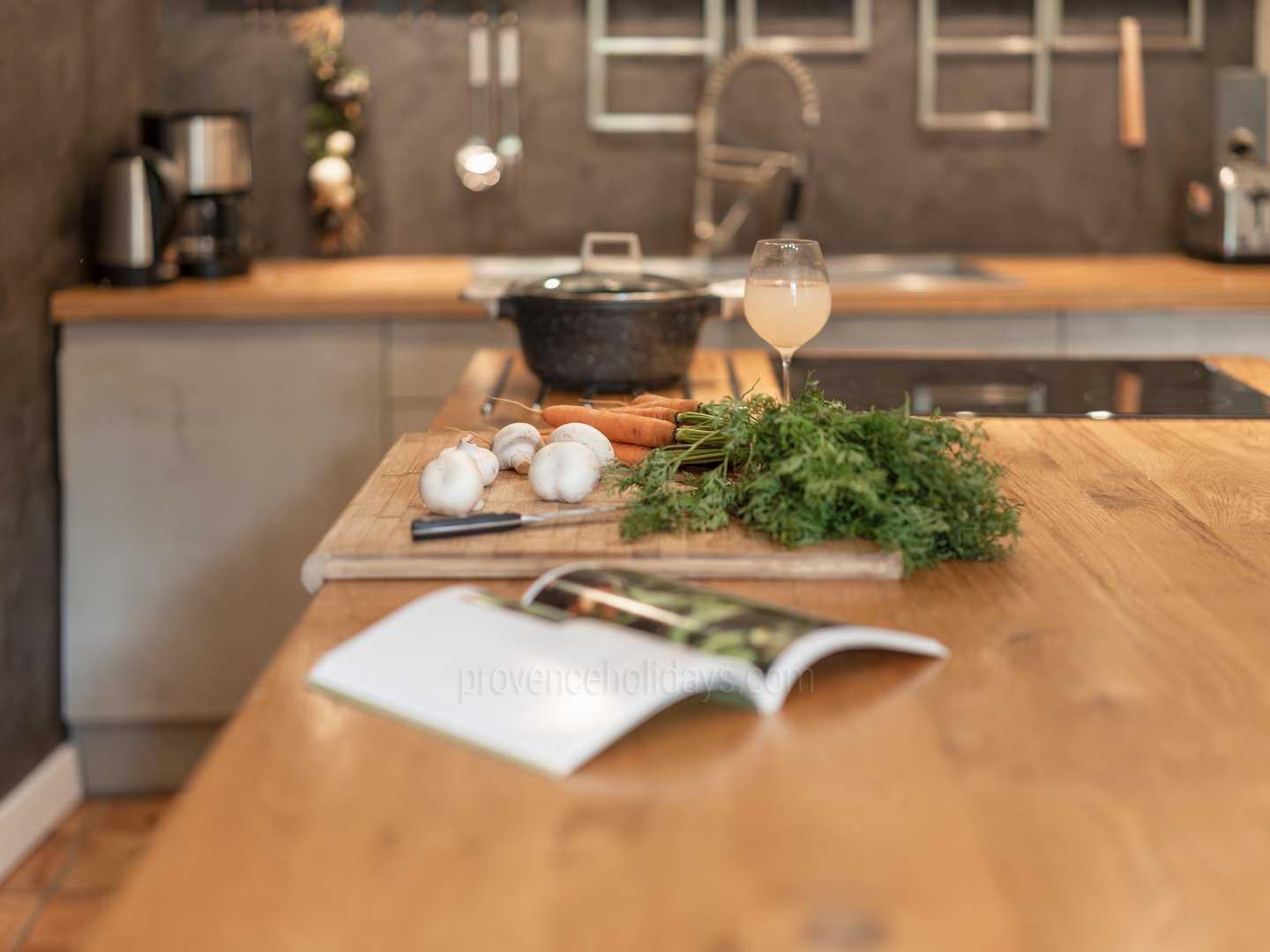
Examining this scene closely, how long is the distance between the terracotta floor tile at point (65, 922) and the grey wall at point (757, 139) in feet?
5.20

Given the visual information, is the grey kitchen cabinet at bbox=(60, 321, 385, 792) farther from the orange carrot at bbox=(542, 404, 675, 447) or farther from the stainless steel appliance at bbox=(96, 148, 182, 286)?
the orange carrot at bbox=(542, 404, 675, 447)

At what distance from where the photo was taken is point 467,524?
1.14 meters

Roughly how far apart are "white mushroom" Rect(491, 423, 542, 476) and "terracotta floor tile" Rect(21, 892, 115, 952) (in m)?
1.24

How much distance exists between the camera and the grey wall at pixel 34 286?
2.41 meters

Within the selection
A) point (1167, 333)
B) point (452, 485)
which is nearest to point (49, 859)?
point (452, 485)

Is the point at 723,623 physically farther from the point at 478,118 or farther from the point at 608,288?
the point at 478,118

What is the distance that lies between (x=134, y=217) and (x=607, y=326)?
50.9 inches

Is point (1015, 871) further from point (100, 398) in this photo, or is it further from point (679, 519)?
point (100, 398)

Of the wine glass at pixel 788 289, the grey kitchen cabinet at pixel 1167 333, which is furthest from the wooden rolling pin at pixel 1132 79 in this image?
the wine glass at pixel 788 289

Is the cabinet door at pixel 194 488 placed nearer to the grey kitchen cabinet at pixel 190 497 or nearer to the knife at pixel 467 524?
the grey kitchen cabinet at pixel 190 497

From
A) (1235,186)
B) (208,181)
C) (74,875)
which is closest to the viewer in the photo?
(74,875)

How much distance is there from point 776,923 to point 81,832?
2.36 m

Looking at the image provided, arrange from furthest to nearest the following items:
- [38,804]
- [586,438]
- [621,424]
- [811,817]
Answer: [38,804], [621,424], [586,438], [811,817]

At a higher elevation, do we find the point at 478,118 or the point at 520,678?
the point at 478,118
